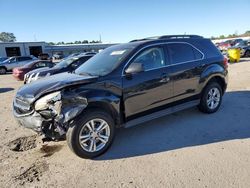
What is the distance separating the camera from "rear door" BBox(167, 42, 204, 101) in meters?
4.82

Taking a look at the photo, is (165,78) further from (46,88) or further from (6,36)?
(6,36)

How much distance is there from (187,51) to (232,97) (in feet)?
9.74

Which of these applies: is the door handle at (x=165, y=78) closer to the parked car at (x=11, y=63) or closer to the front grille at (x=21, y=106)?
the front grille at (x=21, y=106)

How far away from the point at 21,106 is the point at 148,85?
7.54ft

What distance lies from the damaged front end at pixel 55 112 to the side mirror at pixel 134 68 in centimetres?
99

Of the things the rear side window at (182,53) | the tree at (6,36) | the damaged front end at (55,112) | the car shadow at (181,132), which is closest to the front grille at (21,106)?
the damaged front end at (55,112)

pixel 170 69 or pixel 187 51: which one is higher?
pixel 187 51

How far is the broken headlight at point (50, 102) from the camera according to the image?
3.58m

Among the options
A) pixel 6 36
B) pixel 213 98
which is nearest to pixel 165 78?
pixel 213 98

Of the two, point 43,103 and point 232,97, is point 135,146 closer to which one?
point 43,103

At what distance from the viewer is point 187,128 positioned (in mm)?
4863

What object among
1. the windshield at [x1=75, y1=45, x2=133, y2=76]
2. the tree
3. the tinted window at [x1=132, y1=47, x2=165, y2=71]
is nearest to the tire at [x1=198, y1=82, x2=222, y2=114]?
the tinted window at [x1=132, y1=47, x2=165, y2=71]

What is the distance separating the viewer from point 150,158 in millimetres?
3736

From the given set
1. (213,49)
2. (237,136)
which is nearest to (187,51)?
(213,49)
